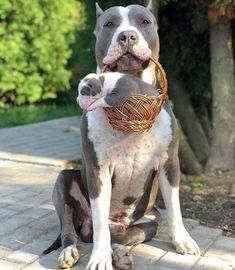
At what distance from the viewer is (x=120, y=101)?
314cm

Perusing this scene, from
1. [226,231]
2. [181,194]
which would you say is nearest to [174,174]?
[226,231]

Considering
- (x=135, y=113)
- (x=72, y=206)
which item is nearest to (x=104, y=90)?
(x=135, y=113)

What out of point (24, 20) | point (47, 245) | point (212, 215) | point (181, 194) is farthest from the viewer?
point (24, 20)

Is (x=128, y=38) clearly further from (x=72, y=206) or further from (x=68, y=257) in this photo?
(x=68, y=257)

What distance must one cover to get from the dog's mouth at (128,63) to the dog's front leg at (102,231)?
715 millimetres

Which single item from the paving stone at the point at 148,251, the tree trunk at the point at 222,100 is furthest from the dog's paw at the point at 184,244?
the tree trunk at the point at 222,100

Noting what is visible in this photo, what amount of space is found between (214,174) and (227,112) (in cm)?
70

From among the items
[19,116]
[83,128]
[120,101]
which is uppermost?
[120,101]

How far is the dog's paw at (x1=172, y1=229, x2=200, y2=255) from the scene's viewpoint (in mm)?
3594

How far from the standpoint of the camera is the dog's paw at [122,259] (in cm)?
331

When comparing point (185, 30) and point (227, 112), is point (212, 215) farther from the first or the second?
point (185, 30)

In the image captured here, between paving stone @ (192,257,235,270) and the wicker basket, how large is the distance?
3.22 ft

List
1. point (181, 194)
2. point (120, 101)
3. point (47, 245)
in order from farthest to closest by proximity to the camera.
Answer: point (181, 194) → point (47, 245) → point (120, 101)

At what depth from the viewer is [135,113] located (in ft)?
10.4
